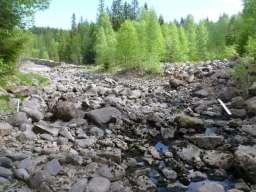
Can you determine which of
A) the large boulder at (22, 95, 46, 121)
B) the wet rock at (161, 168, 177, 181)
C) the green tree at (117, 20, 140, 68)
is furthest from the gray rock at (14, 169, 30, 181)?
the green tree at (117, 20, 140, 68)

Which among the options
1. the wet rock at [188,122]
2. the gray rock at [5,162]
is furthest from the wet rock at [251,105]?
the gray rock at [5,162]

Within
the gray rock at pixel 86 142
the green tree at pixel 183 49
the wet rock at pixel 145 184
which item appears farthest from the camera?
the green tree at pixel 183 49

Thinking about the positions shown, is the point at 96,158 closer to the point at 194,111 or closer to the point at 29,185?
the point at 29,185

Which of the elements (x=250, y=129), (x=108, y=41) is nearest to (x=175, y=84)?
(x=250, y=129)

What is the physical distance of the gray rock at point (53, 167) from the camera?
47.6 feet

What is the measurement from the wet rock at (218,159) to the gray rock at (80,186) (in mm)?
4507

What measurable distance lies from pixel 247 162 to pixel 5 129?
31.4 ft

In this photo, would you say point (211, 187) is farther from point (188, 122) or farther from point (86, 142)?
point (188, 122)

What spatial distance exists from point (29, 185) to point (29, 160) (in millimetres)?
1703

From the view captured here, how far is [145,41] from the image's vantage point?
163 ft

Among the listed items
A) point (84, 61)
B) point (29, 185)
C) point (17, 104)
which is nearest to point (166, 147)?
point (29, 185)

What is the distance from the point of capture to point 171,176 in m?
14.9

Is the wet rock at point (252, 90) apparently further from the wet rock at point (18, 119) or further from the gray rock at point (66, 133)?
the wet rock at point (18, 119)

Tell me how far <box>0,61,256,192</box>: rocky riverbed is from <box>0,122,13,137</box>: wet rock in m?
0.03
